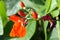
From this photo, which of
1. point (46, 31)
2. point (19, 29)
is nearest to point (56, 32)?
point (46, 31)

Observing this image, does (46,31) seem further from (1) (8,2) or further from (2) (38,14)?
(1) (8,2)

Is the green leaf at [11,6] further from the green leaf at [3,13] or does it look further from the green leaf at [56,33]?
the green leaf at [56,33]

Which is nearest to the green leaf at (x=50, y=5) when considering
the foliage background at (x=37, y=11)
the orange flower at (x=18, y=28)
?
the foliage background at (x=37, y=11)

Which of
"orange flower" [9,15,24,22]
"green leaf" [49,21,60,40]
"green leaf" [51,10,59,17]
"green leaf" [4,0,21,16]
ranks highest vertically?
"green leaf" [4,0,21,16]

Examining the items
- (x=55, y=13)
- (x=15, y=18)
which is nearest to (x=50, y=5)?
(x=55, y=13)

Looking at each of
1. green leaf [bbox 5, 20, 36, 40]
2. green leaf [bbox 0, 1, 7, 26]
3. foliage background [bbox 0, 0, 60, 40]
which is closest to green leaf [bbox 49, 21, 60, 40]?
foliage background [bbox 0, 0, 60, 40]

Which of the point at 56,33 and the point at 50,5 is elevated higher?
the point at 50,5

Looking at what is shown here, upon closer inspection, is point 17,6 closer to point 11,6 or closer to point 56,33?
point 11,6

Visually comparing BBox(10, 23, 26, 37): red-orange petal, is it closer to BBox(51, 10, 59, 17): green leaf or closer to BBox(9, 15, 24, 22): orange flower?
BBox(9, 15, 24, 22): orange flower
